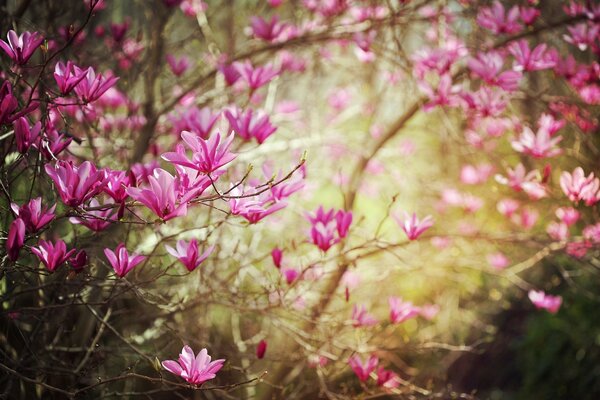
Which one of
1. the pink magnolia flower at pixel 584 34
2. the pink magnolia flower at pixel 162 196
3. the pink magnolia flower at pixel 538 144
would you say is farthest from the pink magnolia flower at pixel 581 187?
the pink magnolia flower at pixel 162 196

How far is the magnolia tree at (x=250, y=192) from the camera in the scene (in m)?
1.22

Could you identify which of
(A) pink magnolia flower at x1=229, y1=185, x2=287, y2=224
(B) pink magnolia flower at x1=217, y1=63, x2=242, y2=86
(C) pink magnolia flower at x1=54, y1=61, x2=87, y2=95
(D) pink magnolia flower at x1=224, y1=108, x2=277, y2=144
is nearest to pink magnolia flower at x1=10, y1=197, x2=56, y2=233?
(C) pink magnolia flower at x1=54, y1=61, x2=87, y2=95

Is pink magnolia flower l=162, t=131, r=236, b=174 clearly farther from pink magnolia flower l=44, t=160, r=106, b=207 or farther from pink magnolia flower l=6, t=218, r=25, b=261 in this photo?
pink magnolia flower l=6, t=218, r=25, b=261

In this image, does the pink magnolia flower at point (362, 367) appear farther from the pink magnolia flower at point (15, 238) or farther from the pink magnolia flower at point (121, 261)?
the pink magnolia flower at point (15, 238)

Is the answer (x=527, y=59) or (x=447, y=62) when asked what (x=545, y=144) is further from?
(x=447, y=62)

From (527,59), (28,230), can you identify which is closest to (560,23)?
(527,59)

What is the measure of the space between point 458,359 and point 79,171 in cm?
391

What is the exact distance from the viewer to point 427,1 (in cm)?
228

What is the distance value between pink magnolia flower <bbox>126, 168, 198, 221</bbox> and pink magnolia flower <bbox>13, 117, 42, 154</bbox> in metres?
0.34

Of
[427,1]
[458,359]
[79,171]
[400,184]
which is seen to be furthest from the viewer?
[458,359]

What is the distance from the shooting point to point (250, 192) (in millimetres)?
1268

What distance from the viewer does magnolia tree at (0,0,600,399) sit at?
48.0 inches

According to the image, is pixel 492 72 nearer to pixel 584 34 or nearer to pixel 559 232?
pixel 584 34

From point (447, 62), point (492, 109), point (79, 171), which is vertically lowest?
point (492, 109)
